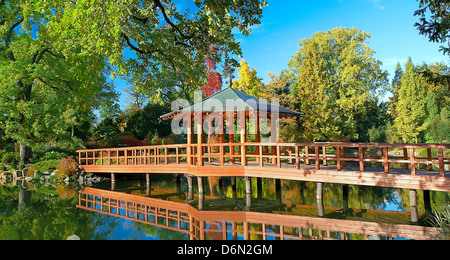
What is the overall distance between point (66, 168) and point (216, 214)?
37.8 ft

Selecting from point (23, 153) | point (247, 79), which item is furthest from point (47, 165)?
point (247, 79)

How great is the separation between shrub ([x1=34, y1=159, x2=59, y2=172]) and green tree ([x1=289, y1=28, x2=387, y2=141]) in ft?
56.6

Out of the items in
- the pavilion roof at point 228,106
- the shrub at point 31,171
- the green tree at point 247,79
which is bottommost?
the shrub at point 31,171

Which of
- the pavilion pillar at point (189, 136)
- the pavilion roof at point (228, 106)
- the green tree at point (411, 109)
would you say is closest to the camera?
the pavilion roof at point (228, 106)

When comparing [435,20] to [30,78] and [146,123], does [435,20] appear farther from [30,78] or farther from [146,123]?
[146,123]

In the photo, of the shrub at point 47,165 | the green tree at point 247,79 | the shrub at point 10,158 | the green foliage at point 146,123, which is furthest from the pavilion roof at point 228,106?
the green foliage at point 146,123

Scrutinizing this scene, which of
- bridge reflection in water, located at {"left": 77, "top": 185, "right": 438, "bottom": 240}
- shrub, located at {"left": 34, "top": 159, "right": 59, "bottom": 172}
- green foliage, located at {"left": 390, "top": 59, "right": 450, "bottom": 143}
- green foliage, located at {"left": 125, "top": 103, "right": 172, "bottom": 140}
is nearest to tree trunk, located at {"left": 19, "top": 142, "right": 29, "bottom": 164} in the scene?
shrub, located at {"left": 34, "top": 159, "right": 59, "bottom": 172}

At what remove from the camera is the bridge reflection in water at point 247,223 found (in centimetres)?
713

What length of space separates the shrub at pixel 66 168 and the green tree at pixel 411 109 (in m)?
27.4

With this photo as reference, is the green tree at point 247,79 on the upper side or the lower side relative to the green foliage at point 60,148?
upper

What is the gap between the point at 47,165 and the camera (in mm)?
17828

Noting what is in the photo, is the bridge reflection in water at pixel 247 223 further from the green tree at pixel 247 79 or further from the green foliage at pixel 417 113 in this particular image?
the green foliage at pixel 417 113

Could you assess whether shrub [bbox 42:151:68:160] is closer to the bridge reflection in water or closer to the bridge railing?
the bridge railing
